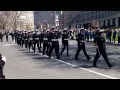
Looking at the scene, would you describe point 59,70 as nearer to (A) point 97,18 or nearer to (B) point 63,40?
(B) point 63,40

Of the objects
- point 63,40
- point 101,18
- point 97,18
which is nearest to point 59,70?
point 63,40

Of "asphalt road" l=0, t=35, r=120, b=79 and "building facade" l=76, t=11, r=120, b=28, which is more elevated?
"building facade" l=76, t=11, r=120, b=28

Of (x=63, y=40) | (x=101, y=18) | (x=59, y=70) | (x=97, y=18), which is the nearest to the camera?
(x=59, y=70)

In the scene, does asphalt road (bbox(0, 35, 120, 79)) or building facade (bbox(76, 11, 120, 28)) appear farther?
building facade (bbox(76, 11, 120, 28))

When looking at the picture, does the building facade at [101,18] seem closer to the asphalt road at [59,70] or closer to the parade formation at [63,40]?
the parade formation at [63,40]

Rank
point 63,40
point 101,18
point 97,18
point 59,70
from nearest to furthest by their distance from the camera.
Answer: point 59,70
point 63,40
point 101,18
point 97,18

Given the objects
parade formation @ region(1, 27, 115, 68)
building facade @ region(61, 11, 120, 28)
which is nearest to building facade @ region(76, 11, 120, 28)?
building facade @ region(61, 11, 120, 28)

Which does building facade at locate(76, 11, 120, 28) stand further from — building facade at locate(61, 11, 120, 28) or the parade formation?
the parade formation

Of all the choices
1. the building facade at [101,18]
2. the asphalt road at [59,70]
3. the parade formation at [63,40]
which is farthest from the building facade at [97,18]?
the asphalt road at [59,70]

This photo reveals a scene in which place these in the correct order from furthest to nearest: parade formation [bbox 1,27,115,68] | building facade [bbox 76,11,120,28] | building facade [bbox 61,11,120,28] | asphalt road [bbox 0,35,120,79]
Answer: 1. building facade [bbox 61,11,120,28]
2. building facade [bbox 76,11,120,28]
3. parade formation [bbox 1,27,115,68]
4. asphalt road [bbox 0,35,120,79]
